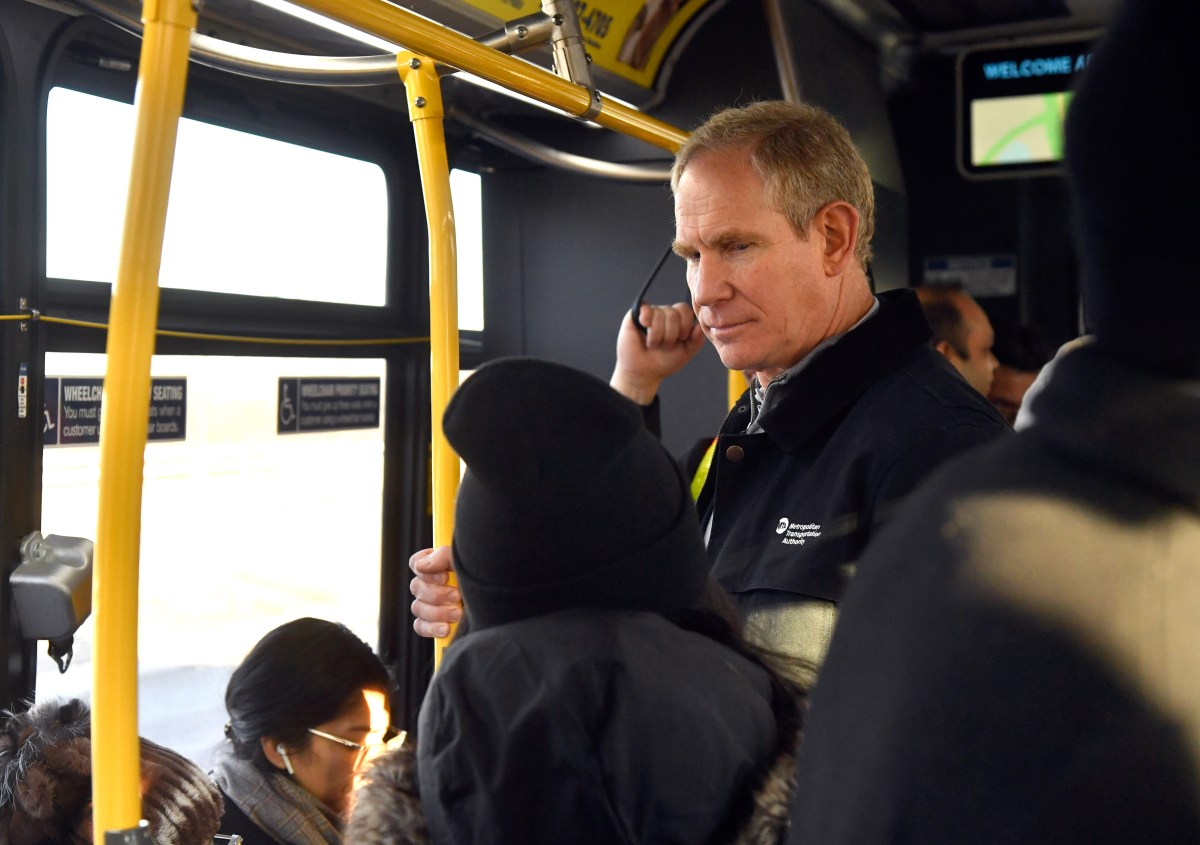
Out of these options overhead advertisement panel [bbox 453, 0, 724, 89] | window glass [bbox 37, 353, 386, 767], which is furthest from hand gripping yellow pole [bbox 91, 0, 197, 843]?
overhead advertisement panel [bbox 453, 0, 724, 89]

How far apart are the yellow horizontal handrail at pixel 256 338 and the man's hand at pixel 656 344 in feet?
3.09

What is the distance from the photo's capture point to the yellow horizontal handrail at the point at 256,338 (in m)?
A: 2.47

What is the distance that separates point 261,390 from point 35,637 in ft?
3.05

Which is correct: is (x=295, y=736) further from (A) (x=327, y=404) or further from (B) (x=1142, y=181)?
(B) (x=1142, y=181)

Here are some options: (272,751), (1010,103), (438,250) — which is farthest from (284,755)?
(1010,103)

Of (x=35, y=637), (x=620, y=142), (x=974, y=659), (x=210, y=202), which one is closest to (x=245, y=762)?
(x=35, y=637)

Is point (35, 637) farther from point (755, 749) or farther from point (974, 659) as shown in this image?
point (974, 659)

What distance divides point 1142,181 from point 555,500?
411 millimetres

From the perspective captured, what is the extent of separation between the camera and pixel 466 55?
172 centimetres

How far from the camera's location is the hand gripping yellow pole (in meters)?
1.29

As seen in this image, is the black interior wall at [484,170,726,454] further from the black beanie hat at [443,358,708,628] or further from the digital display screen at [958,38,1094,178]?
the black beanie hat at [443,358,708,628]

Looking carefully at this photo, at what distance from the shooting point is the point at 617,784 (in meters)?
0.75

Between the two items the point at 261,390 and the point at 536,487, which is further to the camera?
the point at 261,390

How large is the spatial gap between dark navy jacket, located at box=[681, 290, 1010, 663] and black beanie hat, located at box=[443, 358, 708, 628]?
0.66 m
